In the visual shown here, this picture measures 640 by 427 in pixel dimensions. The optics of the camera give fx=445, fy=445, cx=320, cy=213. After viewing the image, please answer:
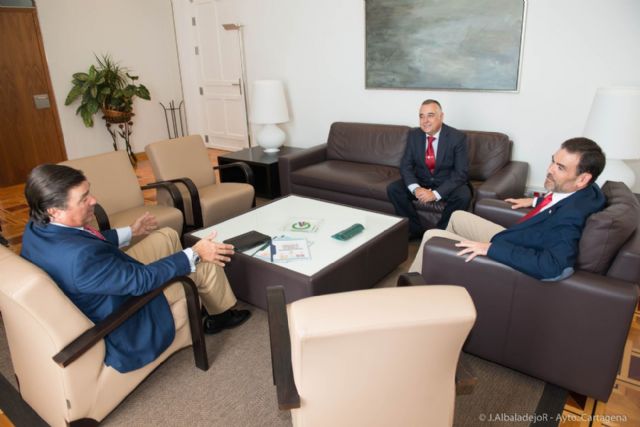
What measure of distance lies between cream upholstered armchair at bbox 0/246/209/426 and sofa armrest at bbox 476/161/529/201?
84.7 inches

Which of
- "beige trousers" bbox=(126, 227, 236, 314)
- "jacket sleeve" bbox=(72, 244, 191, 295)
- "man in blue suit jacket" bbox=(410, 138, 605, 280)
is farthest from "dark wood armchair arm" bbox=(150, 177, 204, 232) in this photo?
"man in blue suit jacket" bbox=(410, 138, 605, 280)

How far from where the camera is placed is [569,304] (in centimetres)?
173

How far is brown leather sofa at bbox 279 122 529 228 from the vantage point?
351 cm

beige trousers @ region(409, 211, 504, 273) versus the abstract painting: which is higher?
the abstract painting

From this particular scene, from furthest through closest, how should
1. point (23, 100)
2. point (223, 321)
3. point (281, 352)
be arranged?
point (23, 100) → point (223, 321) → point (281, 352)

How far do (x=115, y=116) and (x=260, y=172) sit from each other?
2.49m

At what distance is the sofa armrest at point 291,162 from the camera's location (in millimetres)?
4270

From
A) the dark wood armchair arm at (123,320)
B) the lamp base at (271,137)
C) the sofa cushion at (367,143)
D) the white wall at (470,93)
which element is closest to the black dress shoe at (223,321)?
the dark wood armchair arm at (123,320)

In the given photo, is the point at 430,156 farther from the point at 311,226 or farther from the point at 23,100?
the point at 23,100

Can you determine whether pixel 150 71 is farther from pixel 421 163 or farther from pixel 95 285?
pixel 95 285

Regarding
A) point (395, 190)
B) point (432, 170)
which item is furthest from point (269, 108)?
point (432, 170)

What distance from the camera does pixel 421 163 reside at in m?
3.57

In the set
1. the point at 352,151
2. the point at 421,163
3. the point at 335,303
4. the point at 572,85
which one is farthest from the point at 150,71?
the point at 335,303

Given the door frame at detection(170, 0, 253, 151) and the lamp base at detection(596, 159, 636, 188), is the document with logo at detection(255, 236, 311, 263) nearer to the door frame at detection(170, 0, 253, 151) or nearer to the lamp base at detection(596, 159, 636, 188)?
the lamp base at detection(596, 159, 636, 188)
